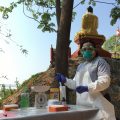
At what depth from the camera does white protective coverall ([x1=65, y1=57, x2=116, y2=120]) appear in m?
3.52

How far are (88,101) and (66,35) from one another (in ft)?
7.17

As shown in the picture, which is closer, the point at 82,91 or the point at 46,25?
the point at 82,91

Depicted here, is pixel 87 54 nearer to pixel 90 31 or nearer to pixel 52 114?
pixel 52 114

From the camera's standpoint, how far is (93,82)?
142 inches

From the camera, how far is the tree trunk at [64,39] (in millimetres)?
5529

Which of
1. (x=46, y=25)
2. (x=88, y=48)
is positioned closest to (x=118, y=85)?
(x=46, y=25)

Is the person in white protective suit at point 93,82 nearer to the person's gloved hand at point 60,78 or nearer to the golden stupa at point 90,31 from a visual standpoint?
the person's gloved hand at point 60,78

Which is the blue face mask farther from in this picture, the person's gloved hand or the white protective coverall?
the person's gloved hand

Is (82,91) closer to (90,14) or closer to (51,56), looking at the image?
(51,56)

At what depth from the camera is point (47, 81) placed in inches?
324

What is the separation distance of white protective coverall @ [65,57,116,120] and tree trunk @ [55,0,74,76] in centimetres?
160

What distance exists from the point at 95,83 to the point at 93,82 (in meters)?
0.11

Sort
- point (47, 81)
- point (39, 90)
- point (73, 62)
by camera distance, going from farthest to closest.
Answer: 1. point (73, 62)
2. point (47, 81)
3. point (39, 90)

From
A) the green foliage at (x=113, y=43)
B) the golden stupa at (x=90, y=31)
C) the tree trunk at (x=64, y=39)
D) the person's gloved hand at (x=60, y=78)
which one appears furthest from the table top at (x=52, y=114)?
the green foliage at (x=113, y=43)
